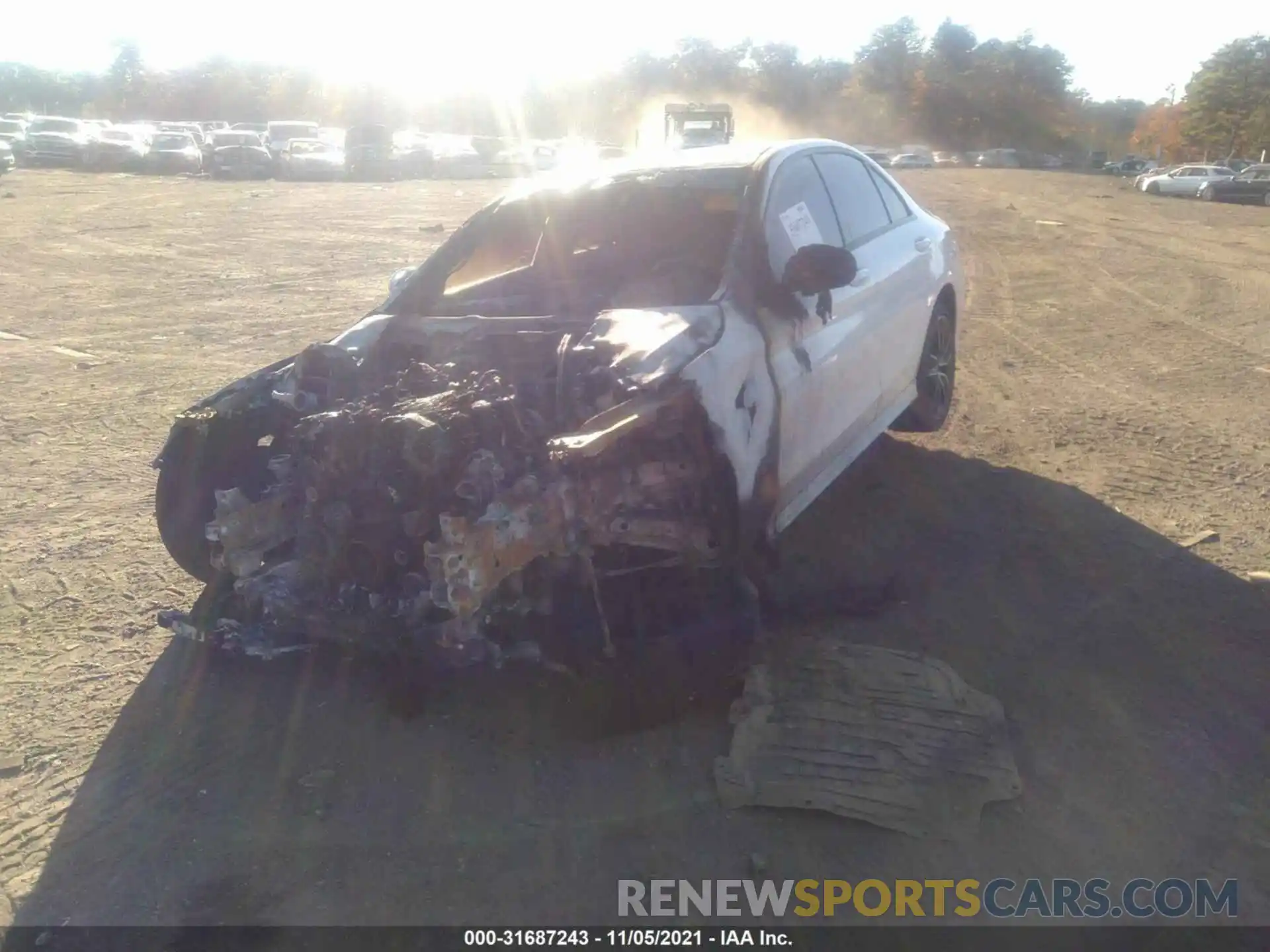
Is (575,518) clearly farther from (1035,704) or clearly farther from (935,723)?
(1035,704)

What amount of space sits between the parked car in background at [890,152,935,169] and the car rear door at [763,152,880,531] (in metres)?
46.6

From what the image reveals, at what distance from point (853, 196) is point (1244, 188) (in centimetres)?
2967

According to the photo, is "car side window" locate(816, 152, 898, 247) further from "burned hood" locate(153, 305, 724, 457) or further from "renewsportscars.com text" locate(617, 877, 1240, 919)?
"renewsportscars.com text" locate(617, 877, 1240, 919)

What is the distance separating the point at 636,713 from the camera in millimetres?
3545

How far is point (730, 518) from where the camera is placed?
11.3ft

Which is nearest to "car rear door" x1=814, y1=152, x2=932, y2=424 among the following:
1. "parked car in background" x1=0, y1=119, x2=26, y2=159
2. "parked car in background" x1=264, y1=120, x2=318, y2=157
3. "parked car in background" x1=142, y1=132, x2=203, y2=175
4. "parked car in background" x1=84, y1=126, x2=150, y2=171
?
"parked car in background" x1=142, y1=132, x2=203, y2=175

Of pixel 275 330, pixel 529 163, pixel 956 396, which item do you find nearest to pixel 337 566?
pixel 956 396

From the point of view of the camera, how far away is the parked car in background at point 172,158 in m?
34.0

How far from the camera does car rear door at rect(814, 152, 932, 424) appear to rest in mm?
4855

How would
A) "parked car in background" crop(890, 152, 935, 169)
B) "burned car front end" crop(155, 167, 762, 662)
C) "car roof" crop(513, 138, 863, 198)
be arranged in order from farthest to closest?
"parked car in background" crop(890, 152, 935, 169) < "car roof" crop(513, 138, 863, 198) < "burned car front end" crop(155, 167, 762, 662)

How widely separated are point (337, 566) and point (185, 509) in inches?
36.2

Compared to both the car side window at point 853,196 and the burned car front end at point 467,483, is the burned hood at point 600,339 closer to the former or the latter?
the burned car front end at point 467,483

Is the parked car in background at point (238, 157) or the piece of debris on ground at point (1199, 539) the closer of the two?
the piece of debris on ground at point (1199, 539)

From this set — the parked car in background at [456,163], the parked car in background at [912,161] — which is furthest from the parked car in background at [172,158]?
the parked car in background at [912,161]
